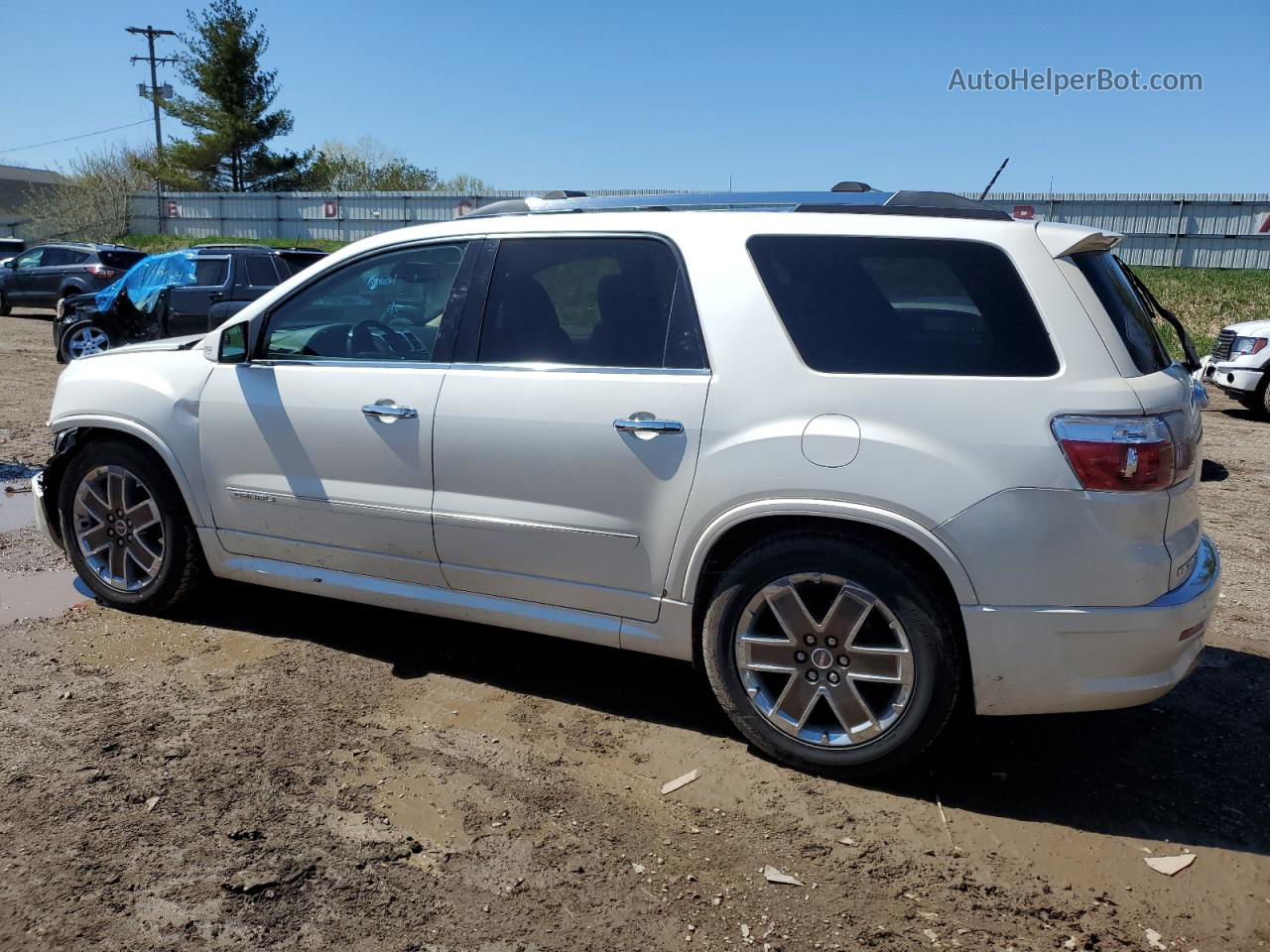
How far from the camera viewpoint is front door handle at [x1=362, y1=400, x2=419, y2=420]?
154 inches

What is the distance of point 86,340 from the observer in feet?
45.7

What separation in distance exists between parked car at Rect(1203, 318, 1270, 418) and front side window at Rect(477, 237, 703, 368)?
10750 millimetres

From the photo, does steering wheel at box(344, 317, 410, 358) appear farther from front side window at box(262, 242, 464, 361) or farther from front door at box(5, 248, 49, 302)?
front door at box(5, 248, 49, 302)

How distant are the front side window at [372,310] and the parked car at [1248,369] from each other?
1102cm

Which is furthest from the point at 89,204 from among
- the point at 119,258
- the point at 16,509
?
the point at 16,509

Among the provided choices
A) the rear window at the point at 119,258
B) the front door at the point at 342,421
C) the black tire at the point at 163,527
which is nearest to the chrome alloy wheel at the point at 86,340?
the rear window at the point at 119,258

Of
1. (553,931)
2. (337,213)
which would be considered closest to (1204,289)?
(553,931)

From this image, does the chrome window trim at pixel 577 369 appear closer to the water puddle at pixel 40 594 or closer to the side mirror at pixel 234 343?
the side mirror at pixel 234 343

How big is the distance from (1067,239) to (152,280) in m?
13.9

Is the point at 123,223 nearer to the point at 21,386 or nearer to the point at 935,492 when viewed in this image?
the point at 21,386

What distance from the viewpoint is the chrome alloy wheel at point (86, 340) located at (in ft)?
45.4

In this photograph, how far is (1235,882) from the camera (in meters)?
2.90

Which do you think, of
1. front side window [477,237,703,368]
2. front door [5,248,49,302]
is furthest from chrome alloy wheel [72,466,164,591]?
front door [5,248,49,302]

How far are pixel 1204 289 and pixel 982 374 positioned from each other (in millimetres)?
24918
